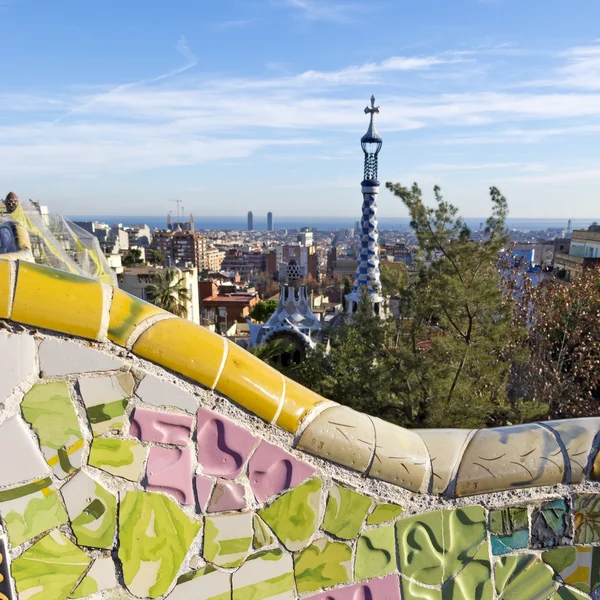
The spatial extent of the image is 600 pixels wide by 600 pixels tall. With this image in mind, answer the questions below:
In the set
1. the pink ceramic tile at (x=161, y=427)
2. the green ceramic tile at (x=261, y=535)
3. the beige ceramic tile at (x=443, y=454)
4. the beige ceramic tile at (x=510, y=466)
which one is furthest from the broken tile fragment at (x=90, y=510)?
the beige ceramic tile at (x=510, y=466)

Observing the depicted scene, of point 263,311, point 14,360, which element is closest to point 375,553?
point 14,360

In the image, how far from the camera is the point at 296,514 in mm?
1855

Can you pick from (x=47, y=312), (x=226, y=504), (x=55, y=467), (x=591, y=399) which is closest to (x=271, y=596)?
(x=226, y=504)

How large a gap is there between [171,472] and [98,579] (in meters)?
0.44

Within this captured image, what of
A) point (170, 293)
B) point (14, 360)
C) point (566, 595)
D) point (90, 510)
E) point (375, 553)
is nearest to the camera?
point (14, 360)

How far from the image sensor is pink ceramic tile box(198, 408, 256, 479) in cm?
177

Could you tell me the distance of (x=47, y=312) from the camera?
5.29 feet

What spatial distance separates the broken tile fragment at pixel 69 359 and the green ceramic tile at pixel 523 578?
1.66 meters

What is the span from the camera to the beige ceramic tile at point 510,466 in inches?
75.1

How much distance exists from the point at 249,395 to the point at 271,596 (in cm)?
77

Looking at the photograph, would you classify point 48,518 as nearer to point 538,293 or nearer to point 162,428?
point 162,428

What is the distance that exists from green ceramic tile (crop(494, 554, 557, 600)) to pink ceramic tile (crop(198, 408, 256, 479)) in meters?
1.09

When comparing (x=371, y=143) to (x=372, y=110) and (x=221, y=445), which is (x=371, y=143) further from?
(x=221, y=445)

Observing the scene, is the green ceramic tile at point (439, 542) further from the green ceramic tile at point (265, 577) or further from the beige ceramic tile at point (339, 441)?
the green ceramic tile at point (265, 577)
